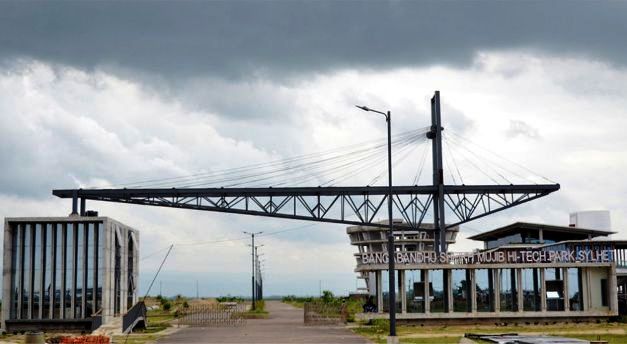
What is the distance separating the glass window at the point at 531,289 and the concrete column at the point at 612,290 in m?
5.75

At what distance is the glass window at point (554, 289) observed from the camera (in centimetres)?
7206

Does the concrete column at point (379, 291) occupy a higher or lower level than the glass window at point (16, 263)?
lower

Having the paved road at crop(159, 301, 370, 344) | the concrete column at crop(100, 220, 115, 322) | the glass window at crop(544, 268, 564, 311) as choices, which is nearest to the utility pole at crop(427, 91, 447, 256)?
the glass window at crop(544, 268, 564, 311)

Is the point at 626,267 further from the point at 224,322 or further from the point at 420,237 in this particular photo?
the point at 420,237

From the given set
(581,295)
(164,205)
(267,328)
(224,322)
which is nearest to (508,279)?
(581,295)

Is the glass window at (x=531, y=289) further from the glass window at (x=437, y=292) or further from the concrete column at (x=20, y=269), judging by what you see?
the concrete column at (x=20, y=269)

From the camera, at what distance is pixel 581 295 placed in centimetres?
7256

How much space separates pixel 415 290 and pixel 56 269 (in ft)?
95.1

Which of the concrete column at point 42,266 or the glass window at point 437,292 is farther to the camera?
the glass window at point 437,292

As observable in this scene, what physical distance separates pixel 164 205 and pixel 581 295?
3810 centimetres

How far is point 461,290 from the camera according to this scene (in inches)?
2837

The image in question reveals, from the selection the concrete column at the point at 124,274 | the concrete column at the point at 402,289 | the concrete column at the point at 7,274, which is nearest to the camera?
the concrete column at the point at 7,274

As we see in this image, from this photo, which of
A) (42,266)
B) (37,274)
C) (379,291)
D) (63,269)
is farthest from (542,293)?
(37,274)

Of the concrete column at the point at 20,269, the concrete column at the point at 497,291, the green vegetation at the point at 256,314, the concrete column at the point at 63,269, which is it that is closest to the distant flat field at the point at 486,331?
the concrete column at the point at 497,291
